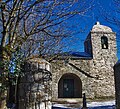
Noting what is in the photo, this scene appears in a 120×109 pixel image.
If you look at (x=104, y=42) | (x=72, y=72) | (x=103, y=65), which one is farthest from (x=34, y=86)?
(x=104, y=42)

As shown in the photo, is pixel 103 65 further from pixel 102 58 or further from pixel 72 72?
pixel 72 72

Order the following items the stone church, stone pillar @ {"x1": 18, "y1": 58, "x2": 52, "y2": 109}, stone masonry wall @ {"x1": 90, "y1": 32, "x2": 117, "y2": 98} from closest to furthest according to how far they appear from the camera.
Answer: stone pillar @ {"x1": 18, "y1": 58, "x2": 52, "y2": 109}, the stone church, stone masonry wall @ {"x1": 90, "y1": 32, "x2": 117, "y2": 98}

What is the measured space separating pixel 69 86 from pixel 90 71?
2.65 m

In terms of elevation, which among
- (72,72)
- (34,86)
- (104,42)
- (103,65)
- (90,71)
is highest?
(104,42)

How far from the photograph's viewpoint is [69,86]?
21.6 metres

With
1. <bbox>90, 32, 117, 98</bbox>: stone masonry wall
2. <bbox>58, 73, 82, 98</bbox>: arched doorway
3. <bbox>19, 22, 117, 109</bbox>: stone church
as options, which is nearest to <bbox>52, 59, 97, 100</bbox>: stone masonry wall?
<bbox>19, 22, 117, 109</bbox>: stone church

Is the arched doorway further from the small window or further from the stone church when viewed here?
the small window

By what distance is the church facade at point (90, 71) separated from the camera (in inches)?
816

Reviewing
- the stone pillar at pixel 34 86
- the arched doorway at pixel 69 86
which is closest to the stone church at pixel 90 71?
the arched doorway at pixel 69 86

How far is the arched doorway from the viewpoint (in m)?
21.3

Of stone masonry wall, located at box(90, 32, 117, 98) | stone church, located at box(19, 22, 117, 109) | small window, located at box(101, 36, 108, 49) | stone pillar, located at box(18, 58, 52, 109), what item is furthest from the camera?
small window, located at box(101, 36, 108, 49)

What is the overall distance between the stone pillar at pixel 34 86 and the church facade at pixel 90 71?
16.7 m

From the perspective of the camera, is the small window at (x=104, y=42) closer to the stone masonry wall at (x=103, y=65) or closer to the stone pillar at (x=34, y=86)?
the stone masonry wall at (x=103, y=65)

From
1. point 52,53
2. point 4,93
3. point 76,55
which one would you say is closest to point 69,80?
point 76,55
